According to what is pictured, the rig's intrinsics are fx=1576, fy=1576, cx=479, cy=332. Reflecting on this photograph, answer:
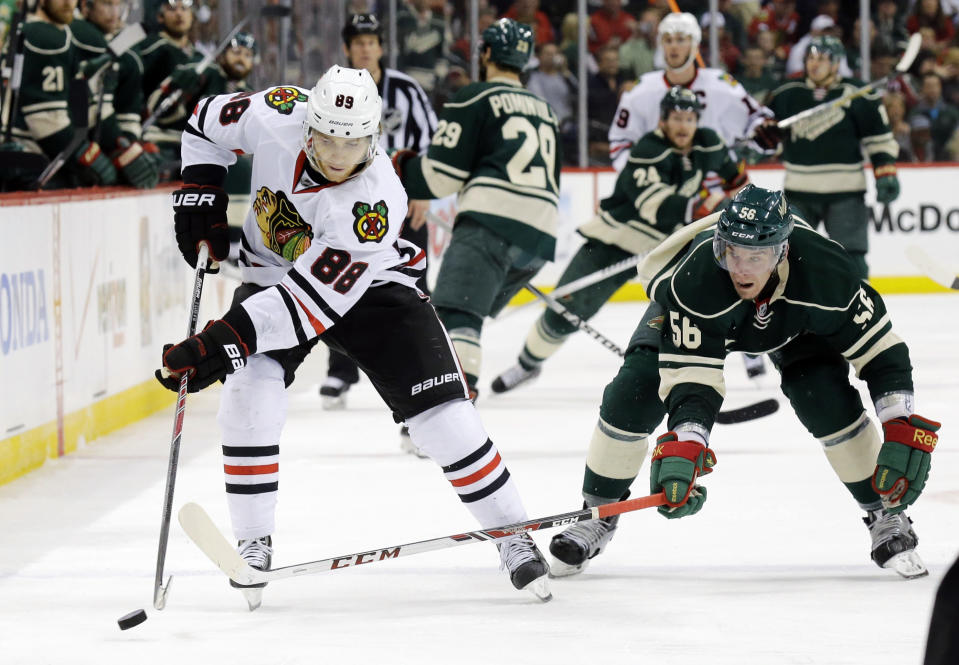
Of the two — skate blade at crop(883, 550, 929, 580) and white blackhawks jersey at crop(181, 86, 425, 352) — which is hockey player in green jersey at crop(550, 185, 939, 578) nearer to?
skate blade at crop(883, 550, 929, 580)

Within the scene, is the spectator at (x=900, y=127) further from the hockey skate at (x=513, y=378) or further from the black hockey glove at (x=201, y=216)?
the black hockey glove at (x=201, y=216)

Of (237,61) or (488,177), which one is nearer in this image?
(488,177)

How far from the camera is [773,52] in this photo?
9312 millimetres

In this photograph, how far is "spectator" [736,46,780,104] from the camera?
9.16 m

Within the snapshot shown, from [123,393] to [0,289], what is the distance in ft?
3.74

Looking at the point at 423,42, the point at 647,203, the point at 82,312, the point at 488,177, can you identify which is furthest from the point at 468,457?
the point at 423,42

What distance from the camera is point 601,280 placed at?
17.9ft

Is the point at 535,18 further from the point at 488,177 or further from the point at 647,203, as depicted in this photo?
the point at 488,177

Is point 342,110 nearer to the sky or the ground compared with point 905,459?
nearer to the sky

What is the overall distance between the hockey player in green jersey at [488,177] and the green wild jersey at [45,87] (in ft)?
4.03

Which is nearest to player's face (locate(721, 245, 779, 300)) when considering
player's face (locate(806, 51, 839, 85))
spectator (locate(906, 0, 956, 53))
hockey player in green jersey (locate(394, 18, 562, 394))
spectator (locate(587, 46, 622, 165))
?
hockey player in green jersey (locate(394, 18, 562, 394))

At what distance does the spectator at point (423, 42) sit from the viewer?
8758mm

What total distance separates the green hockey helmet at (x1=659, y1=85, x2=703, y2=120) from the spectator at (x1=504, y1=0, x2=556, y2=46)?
145 inches

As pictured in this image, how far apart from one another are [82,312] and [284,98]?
6.31ft
